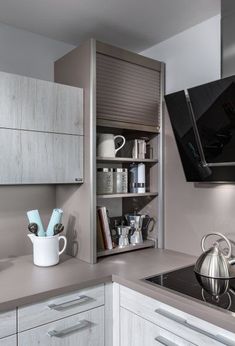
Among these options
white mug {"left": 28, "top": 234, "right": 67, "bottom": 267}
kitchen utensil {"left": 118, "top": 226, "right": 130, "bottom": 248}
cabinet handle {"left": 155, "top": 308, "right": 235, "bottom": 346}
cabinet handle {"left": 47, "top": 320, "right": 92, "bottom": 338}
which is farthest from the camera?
kitchen utensil {"left": 118, "top": 226, "right": 130, "bottom": 248}

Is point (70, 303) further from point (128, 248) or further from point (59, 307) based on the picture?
point (128, 248)

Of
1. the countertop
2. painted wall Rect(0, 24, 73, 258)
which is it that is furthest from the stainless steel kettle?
painted wall Rect(0, 24, 73, 258)

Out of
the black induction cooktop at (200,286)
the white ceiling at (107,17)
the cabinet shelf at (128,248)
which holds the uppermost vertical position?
the white ceiling at (107,17)

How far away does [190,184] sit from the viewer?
185 cm

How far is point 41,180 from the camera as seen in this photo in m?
1.58

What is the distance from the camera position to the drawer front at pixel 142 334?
3.98ft

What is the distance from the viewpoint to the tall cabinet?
168 cm

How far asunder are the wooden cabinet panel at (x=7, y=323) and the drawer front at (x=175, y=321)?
509 millimetres

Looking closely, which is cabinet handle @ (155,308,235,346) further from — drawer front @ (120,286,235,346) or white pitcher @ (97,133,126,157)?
white pitcher @ (97,133,126,157)

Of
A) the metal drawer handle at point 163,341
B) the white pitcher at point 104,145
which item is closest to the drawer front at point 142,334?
the metal drawer handle at point 163,341

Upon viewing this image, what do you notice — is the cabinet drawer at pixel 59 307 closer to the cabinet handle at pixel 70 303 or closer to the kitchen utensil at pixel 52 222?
the cabinet handle at pixel 70 303

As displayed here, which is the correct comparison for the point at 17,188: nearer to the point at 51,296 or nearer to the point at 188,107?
the point at 51,296

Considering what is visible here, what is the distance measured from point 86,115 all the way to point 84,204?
51 centimetres

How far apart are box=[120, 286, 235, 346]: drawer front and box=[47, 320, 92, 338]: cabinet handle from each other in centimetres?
19
